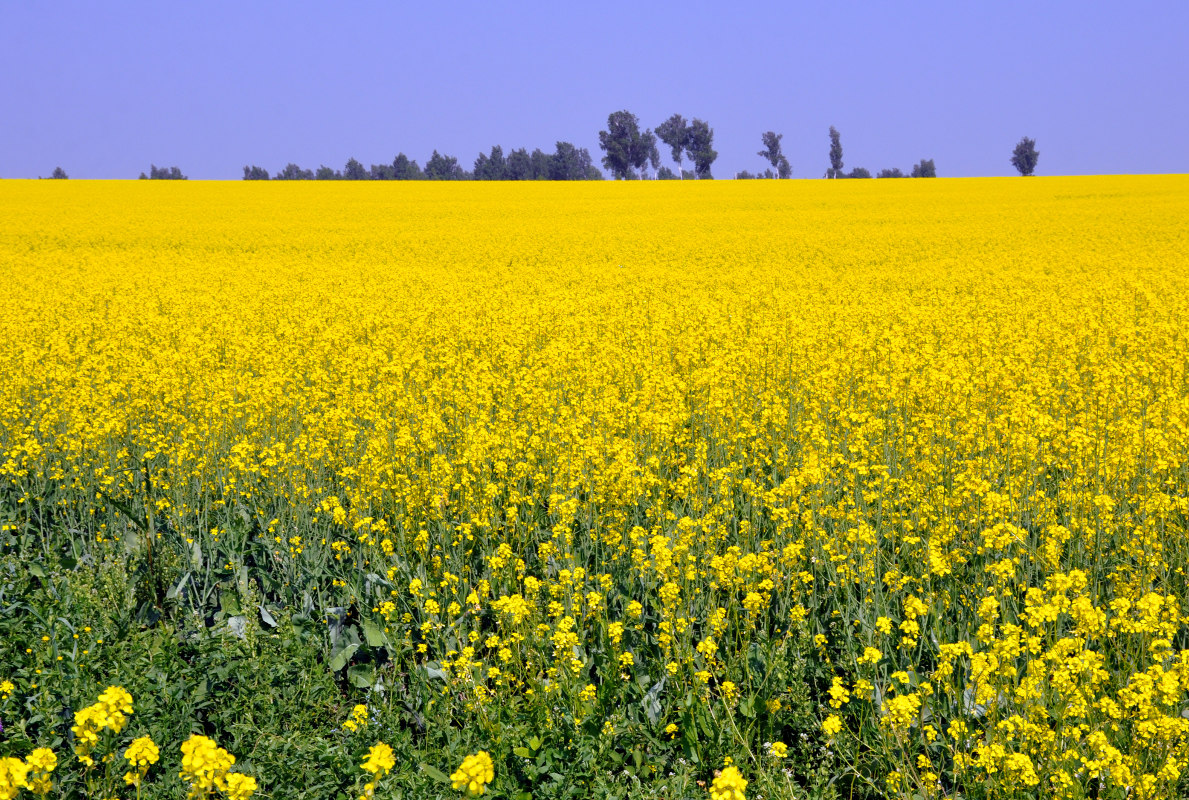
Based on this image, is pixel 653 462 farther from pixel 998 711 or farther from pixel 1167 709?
pixel 1167 709

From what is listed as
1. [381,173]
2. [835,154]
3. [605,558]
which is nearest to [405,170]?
[381,173]

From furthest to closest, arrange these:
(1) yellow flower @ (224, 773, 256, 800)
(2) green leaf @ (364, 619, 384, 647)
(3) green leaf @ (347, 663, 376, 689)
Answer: (2) green leaf @ (364, 619, 384, 647) < (3) green leaf @ (347, 663, 376, 689) < (1) yellow flower @ (224, 773, 256, 800)

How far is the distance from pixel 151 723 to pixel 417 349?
689 cm

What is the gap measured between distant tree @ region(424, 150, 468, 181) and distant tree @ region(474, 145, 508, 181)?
2476mm

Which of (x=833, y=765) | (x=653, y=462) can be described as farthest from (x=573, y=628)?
(x=653, y=462)

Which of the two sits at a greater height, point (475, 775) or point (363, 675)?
point (475, 775)

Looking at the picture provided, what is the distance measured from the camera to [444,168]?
104938mm

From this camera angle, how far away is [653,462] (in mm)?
5738

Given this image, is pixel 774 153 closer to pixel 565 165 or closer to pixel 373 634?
pixel 565 165

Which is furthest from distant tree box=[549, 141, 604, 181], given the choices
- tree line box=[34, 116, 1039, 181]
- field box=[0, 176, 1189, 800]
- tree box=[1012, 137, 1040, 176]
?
field box=[0, 176, 1189, 800]

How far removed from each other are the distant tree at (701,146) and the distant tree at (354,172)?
39471 mm

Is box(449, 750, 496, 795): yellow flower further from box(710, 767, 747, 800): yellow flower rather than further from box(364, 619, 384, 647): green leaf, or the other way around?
box(364, 619, 384, 647): green leaf

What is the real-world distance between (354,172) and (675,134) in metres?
39.9

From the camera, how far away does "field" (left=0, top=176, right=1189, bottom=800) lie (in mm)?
3367
